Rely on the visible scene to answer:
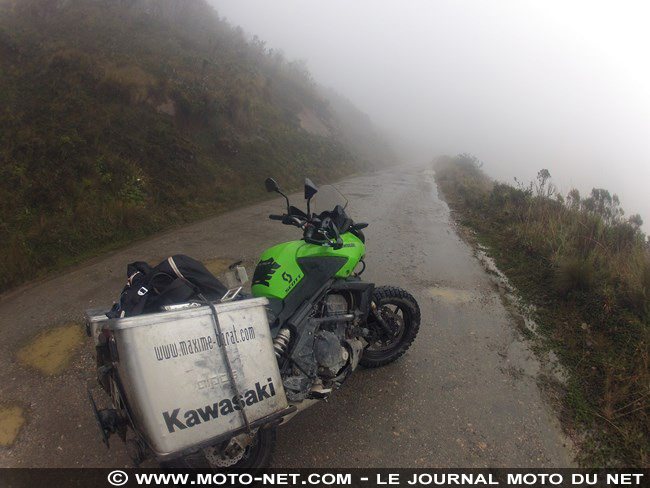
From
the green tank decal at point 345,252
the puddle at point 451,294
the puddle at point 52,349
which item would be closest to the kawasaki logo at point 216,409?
the green tank decal at point 345,252

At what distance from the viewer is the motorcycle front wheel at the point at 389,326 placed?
3.63 meters

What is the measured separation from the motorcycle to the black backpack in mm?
211

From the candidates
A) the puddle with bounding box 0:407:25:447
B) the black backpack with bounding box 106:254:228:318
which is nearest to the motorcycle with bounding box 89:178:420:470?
the black backpack with bounding box 106:254:228:318

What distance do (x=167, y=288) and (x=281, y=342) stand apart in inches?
36.1

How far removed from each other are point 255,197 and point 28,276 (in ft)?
20.2

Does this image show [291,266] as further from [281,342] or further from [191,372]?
[191,372]

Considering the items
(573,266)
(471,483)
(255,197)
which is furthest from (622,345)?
(255,197)

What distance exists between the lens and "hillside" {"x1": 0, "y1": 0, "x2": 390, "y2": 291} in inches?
256

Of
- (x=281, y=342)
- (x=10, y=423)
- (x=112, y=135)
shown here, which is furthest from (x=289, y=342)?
(x=112, y=135)

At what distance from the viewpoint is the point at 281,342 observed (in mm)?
2744

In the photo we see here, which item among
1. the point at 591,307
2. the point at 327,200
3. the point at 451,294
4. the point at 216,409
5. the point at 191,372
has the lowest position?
the point at 591,307

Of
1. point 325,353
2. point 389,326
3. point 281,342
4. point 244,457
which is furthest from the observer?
point 389,326

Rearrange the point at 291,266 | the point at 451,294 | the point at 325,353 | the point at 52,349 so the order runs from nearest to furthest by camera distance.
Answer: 1. the point at 325,353
2. the point at 291,266
3. the point at 52,349
4. the point at 451,294

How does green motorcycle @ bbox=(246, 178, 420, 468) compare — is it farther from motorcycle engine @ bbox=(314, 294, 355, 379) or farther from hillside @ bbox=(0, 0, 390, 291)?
hillside @ bbox=(0, 0, 390, 291)
